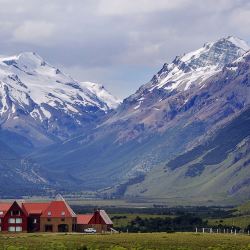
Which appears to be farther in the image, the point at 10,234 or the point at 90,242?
the point at 10,234

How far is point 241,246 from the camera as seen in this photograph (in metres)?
156

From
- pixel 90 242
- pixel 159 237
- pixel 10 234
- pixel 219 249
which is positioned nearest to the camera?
pixel 219 249

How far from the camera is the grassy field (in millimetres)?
154175

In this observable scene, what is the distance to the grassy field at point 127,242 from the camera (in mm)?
154175

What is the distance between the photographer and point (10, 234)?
195 m

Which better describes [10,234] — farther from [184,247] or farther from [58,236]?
[184,247]

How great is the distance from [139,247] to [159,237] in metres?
20.0

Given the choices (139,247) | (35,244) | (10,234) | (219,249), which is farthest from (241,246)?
(10,234)

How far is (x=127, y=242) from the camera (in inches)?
6412

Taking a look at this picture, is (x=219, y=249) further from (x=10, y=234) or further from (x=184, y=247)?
(x=10, y=234)

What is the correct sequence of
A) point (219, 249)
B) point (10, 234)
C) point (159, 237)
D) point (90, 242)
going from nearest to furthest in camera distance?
point (219, 249)
point (90, 242)
point (159, 237)
point (10, 234)

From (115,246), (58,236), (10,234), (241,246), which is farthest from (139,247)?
(10,234)

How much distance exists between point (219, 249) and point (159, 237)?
24.6 meters

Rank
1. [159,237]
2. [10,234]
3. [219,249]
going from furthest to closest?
[10,234]
[159,237]
[219,249]
